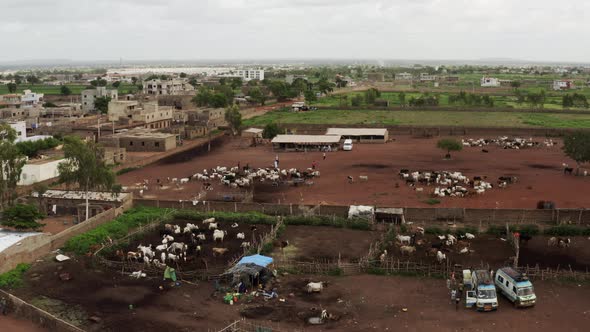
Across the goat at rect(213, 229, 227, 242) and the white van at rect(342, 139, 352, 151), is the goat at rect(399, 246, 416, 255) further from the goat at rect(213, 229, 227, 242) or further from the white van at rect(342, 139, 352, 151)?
the white van at rect(342, 139, 352, 151)

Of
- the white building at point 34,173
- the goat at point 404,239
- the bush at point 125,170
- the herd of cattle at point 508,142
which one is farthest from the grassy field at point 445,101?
the goat at point 404,239

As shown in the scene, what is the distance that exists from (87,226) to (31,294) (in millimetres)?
7744

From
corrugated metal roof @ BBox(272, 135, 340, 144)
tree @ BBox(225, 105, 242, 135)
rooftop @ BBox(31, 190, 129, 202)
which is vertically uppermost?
tree @ BBox(225, 105, 242, 135)

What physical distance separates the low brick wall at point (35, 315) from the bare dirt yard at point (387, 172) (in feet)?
60.2

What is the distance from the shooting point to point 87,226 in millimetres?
29750

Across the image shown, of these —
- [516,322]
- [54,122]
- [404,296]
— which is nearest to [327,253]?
[404,296]

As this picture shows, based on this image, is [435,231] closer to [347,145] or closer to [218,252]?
[218,252]

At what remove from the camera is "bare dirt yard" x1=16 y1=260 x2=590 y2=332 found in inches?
779

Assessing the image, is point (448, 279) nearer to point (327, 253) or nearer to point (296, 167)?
point (327, 253)

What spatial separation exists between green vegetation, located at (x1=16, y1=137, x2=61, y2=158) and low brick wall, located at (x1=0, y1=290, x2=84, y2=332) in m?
29.8

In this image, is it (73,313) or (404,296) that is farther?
(404,296)

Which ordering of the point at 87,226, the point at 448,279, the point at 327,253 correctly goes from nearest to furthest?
the point at 448,279, the point at 327,253, the point at 87,226

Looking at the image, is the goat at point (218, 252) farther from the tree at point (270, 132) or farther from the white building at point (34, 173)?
the tree at point (270, 132)

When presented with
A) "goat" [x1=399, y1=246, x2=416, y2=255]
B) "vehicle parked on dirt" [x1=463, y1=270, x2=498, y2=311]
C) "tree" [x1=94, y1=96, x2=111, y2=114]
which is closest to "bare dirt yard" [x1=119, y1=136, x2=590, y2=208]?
"goat" [x1=399, y1=246, x2=416, y2=255]
